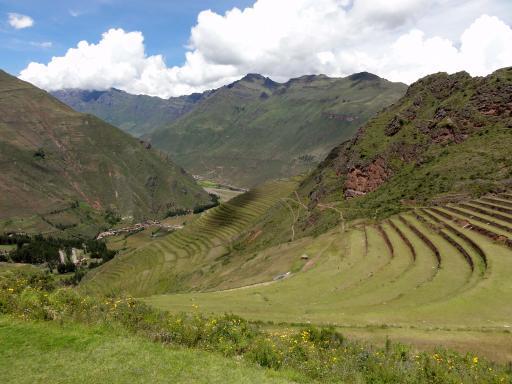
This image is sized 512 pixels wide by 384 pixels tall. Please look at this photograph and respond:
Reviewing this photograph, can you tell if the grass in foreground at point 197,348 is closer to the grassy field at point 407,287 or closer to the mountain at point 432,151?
the grassy field at point 407,287

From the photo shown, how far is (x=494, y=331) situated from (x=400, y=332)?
5734 mm

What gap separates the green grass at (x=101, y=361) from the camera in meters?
13.3

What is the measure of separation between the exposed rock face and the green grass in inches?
3291

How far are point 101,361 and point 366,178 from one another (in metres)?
89.1

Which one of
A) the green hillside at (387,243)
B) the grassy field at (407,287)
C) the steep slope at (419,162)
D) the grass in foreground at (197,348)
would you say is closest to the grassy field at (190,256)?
the green hillside at (387,243)

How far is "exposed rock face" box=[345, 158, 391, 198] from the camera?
95.0 meters

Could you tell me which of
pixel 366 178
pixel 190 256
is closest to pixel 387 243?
pixel 366 178

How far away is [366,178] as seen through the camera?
96875 mm

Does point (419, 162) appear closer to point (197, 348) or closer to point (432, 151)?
point (432, 151)

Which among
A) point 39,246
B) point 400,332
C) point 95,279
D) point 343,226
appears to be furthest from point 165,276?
point 39,246

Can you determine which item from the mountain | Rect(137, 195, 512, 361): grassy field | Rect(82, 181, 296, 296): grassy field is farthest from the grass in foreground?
the mountain

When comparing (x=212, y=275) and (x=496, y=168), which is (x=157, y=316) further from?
(x=496, y=168)

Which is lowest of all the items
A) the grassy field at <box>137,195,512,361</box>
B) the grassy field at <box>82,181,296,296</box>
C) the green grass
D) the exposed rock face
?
the grassy field at <box>82,181,296,296</box>

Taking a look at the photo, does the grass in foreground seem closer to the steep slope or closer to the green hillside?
the green hillside
